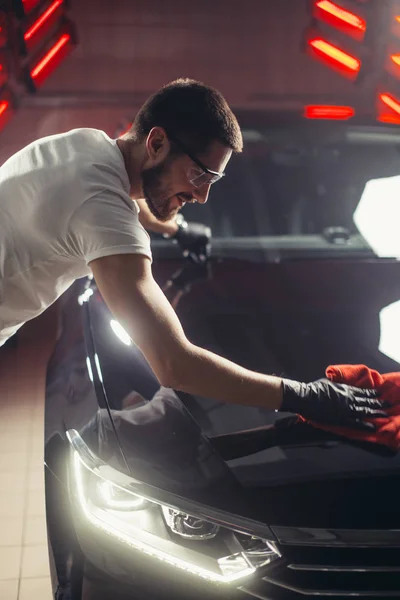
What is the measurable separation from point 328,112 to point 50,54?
9.49 feet

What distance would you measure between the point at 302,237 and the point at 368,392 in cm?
98

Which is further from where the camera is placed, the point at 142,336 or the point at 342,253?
the point at 342,253

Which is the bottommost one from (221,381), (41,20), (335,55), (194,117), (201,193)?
(335,55)

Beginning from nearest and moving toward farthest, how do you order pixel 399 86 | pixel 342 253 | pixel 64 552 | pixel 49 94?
1. pixel 64 552
2. pixel 342 253
3. pixel 49 94
4. pixel 399 86

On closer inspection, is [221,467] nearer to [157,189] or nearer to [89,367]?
[89,367]

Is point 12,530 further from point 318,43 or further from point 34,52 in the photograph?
point 318,43

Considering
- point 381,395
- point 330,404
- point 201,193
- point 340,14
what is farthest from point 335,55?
point 330,404

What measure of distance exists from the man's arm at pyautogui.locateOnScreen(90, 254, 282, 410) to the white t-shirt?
0.12ft

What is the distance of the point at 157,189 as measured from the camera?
165 centimetres

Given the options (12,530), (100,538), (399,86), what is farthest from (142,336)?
(399,86)

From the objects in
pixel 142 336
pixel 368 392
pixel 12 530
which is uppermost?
pixel 142 336

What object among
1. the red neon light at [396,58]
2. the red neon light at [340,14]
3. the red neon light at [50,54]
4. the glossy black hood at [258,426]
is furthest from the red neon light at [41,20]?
the glossy black hood at [258,426]

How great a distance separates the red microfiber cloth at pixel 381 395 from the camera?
1.49 m

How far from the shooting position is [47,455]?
1666mm
